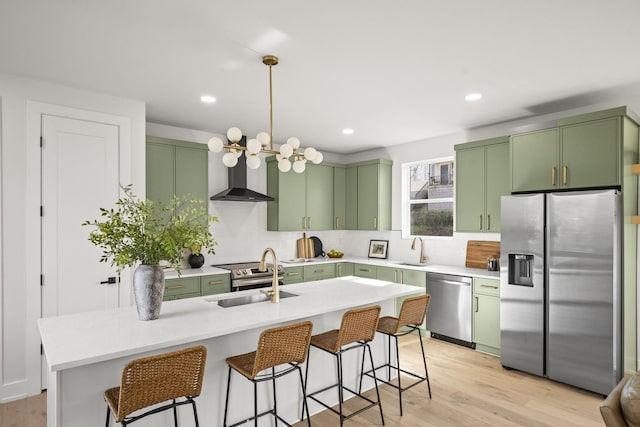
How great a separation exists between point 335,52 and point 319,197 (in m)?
3.40

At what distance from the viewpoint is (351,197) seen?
6203mm

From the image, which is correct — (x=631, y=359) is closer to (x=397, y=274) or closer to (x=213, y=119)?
(x=397, y=274)

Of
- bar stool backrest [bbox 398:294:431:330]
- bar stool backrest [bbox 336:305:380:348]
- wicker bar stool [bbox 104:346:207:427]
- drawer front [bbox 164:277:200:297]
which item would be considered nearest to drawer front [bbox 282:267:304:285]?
drawer front [bbox 164:277:200:297]

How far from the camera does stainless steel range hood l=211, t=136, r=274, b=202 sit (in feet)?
15.7

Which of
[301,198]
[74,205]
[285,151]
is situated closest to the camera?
[285,151]

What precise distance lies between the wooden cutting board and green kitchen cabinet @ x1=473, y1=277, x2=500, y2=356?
0.52 meters

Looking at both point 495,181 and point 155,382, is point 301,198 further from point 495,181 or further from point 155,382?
point 155,382

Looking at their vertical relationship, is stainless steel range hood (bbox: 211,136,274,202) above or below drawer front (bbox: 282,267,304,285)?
above

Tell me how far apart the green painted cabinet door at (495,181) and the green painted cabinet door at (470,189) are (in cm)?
6

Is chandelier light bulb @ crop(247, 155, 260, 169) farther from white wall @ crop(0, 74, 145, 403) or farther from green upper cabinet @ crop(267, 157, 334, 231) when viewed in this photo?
green upper cabinet @ crop(267, 157, 334, 231)

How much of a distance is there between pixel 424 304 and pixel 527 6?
211 cm

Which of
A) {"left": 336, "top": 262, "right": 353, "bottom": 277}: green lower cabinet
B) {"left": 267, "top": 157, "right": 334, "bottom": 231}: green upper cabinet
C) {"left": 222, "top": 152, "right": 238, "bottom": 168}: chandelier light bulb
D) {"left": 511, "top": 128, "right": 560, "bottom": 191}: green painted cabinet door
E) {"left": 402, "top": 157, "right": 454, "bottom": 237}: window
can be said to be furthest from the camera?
{"left": 336, "top": 262, "right": 353, "bottom": 277}: green lower cabinet

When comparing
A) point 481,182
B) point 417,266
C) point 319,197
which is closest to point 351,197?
point 319,197

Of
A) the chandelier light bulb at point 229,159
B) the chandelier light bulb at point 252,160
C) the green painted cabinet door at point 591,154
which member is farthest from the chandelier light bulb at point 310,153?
the green painted cabinet door at point 591,154
